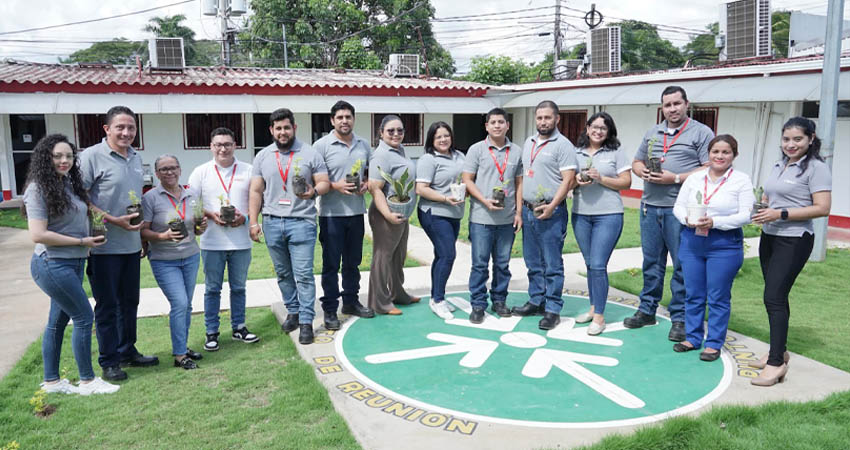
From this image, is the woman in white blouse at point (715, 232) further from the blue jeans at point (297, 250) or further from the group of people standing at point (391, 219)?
the blue jeans at point (297, 250)

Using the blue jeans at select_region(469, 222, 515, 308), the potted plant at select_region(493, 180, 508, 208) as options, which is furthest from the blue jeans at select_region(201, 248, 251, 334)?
the potted plant at select_region(493, 180, 508, 208)

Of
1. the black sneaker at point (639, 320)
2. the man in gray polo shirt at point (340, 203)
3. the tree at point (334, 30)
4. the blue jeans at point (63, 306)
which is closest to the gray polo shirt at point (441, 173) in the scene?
the man in gray polo shirt at point (340, 203)

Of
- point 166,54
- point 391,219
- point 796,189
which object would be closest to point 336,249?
point 391,219

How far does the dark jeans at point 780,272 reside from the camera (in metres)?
4.10

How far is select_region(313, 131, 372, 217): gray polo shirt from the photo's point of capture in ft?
17.1

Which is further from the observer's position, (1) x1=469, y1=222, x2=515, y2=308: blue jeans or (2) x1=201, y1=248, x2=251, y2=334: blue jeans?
(1) x1=469, y1=222, x2=515, y2=308: blue jeans

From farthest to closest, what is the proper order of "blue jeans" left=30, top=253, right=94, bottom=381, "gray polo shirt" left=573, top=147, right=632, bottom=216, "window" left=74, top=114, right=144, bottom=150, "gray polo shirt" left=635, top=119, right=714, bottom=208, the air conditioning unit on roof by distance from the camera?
the air conditioning unit on roof, "window" left=74, top=114, right=144, bottom=150, "gray polo shirt" left=573, top=147, right=632, bottom=216, "gray polo shirt" left=635, top=119, right=714, bottom=208, "blue jeans" left=30, top=253, right=94, bottom=381

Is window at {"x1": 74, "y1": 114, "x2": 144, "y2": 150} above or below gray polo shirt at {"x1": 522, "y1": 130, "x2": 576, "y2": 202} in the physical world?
above

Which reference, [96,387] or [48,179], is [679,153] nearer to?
[48,179]

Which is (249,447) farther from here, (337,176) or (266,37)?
(266,37)

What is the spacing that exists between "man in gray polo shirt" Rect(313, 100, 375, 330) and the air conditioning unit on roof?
1604cm

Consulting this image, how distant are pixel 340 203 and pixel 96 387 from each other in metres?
2.23

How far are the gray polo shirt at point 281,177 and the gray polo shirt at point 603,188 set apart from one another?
2.24 meters

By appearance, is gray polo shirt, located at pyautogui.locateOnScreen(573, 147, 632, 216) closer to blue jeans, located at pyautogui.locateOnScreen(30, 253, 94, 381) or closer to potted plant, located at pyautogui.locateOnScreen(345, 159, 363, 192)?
potted plant, located at pyautogui.locateOnScreen(345, 159, 363, 192)
